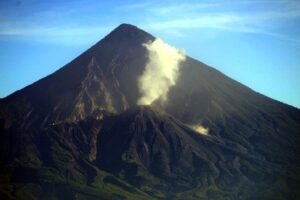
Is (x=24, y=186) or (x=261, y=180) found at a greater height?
(x=261, y=180)

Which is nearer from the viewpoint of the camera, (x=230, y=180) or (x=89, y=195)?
(x=89, y=195)

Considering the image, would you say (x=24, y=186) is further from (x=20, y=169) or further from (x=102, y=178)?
(x=102, y=178)

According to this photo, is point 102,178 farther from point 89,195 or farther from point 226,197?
point 226,197

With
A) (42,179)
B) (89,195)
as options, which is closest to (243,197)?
(89,195)

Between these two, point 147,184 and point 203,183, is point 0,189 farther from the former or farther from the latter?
point 203,183

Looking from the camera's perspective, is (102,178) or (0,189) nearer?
(0,189)

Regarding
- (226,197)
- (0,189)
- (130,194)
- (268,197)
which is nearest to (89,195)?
(130,194)

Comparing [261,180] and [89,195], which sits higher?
[261,180]

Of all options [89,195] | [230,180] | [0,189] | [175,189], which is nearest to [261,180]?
[230,180]
